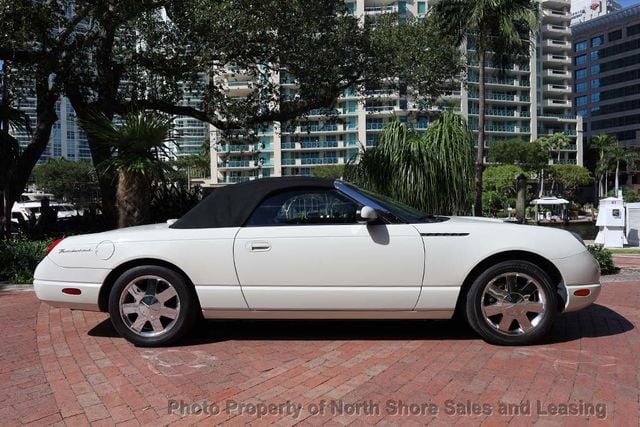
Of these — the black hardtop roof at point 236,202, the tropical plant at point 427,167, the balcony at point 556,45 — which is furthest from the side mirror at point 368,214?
the balcony at point 556,45

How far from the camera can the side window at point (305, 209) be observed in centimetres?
447

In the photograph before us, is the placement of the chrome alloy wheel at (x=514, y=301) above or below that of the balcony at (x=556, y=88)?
below

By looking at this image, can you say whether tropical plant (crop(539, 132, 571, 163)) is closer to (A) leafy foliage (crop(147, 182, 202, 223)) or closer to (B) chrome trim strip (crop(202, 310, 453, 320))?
(A) leafy foliage (crop(147, 182, 202, 223))

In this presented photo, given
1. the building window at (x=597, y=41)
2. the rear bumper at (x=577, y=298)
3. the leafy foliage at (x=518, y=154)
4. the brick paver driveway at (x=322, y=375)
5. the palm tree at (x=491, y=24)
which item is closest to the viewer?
the brick paver driveway at (x=322, y=375)

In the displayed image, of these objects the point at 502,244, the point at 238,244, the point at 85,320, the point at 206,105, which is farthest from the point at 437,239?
the point at 206,105

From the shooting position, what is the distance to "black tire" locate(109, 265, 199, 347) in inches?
175

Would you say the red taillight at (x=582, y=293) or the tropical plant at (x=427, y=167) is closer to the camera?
the red taillight at (x=582, y=293)

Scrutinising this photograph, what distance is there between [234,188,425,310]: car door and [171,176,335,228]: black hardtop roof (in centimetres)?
20

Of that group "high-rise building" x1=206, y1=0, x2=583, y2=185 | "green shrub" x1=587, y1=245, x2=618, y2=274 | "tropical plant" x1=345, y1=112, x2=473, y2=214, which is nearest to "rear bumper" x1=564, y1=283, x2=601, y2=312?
"green shrub" x1=587, y1=245, x2=618, y2=274

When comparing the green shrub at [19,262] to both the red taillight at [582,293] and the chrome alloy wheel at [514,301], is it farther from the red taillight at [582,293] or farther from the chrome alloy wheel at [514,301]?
the red taillight at [582,293]

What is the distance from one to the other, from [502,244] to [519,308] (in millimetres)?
546

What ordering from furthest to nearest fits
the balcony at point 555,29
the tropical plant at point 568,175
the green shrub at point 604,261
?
the balcony at point 555,29, the tropical plant at point 568,175, the green shrub at point 604,261

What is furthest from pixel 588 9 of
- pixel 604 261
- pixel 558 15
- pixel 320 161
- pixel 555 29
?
pixel 604 261

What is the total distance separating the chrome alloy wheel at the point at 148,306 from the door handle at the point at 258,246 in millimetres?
777
